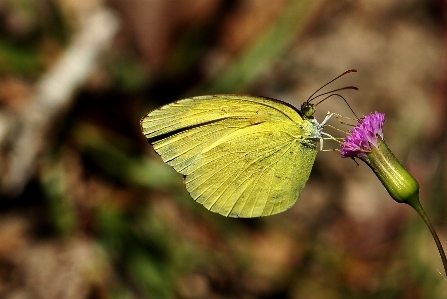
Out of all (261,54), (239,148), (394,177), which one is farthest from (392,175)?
(261,54)

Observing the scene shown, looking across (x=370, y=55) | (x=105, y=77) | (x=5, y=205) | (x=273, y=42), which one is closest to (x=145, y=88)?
(x=105, y=77)

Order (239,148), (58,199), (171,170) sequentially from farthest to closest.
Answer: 1. (171,170)
2. (58,199)
3. (239,148)

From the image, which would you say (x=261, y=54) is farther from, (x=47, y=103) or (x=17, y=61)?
(x=17, y=61)

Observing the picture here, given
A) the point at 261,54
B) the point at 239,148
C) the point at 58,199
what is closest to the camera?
the point at 239,148

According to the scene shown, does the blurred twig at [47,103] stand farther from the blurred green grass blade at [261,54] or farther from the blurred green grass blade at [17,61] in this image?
the blurred green grass blade at [261,54]

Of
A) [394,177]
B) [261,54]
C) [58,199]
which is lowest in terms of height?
[394,177]

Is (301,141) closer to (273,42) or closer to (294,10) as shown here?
(273,42)

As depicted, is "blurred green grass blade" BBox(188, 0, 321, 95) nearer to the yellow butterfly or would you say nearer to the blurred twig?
the blurred twig
